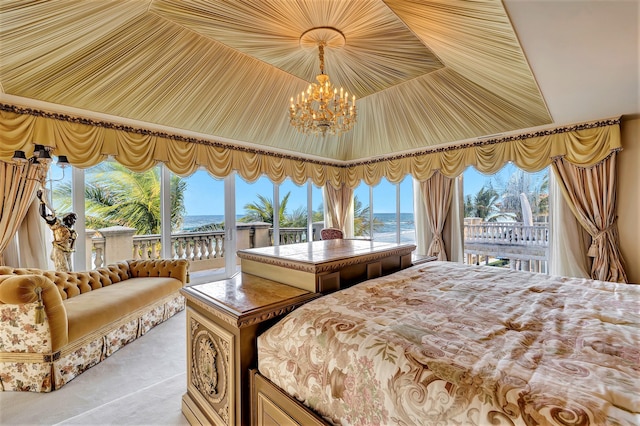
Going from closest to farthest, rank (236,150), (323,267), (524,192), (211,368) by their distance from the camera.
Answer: (211,368) → (323,267) → (524,192) → (236,150)

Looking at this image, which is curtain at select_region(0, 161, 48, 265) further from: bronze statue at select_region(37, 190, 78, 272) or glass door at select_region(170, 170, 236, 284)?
glass door at select_region(170, 170, 236, 284)

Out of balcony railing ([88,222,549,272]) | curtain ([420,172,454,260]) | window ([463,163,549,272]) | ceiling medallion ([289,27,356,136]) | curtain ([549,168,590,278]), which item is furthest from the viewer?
curtain ([420,172,454,260])

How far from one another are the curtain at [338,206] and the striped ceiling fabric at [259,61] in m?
2.30

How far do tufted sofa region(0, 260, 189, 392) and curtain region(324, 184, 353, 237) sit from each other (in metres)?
4.34

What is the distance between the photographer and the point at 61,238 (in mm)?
3047

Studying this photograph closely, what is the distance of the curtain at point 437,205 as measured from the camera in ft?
16.8

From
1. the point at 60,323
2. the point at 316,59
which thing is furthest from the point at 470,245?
the point at 60,323

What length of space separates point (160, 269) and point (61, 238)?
1.15 meters

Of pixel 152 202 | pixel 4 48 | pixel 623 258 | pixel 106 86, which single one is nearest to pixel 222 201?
pixel 152 202

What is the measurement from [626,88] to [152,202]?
253 inches

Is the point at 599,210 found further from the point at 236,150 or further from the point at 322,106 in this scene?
the point at 236,150

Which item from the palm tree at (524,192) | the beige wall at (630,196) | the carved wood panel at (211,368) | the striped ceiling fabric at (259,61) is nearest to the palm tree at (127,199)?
the striped ceiling fabric at (259,61)

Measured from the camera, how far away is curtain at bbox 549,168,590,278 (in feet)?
12.9

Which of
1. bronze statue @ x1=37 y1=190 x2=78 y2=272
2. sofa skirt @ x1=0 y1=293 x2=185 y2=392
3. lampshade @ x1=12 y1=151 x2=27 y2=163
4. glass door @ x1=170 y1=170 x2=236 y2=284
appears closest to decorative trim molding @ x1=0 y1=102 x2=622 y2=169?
glass door @ x1=170 y1=170 x2=236 y2=284
